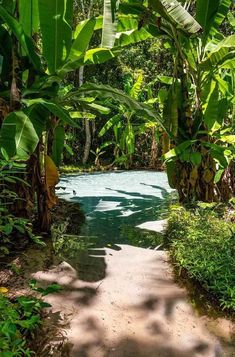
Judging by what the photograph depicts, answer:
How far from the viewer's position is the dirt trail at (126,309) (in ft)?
5.90

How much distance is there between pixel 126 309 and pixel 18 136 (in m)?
1.27

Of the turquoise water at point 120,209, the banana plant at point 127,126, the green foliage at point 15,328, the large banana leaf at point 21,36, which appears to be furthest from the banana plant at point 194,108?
the banana plant at point 127,126

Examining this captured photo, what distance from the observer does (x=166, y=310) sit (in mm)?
2148

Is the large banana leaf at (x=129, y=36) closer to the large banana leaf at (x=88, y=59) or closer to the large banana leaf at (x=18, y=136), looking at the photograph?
the large banana leaf at (x=88, y=59)

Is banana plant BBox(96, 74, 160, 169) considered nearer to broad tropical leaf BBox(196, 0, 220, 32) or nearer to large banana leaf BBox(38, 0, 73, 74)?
broad tropical leaf BBox(196, 0, 220, 32)

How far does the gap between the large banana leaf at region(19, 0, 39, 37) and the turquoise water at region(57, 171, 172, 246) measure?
156cm

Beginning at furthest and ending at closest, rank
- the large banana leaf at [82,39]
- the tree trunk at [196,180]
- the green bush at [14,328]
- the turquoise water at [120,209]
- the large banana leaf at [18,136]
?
the tree trunk at [196,180] < the turquoise water at [120,209] < the large banana leaf at [82,39] < the large banana leaf at [18,136] < the green bush at [14,328]

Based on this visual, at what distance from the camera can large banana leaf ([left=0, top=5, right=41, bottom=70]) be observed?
2.42 metres

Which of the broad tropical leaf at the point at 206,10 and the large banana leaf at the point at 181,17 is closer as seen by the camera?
the large banana leaf at the point at 181,17

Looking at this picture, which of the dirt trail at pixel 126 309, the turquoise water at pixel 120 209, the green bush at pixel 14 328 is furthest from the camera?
the turquoise water at pixel 120 209

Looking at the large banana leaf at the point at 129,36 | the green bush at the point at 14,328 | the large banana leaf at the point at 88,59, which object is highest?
the large banana leaf at the point at 129,36

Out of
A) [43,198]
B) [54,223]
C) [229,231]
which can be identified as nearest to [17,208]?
[43,198]

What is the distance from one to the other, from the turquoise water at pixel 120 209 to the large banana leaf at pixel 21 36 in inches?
55.1

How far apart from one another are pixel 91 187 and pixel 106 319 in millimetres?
4743
